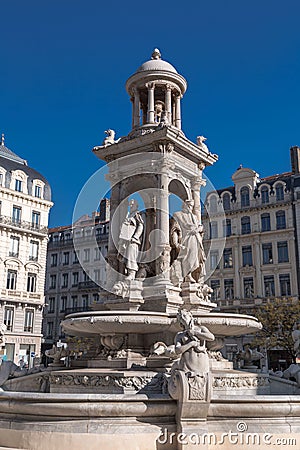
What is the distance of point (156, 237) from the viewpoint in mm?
13695

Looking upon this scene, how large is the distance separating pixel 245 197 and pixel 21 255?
21981 mm

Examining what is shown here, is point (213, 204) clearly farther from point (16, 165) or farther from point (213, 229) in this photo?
point (16, 165)

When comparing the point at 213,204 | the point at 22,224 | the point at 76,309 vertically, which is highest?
the point at 213,204

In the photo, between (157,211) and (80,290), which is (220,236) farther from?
(157,211)

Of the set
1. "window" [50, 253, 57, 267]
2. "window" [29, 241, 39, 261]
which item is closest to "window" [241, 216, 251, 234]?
"window" [29, 241, 39, 261]

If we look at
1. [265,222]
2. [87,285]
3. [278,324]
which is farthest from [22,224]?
[278,324]

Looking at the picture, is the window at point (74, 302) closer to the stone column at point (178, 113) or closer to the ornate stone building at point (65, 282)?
the ornate stone building at point (65, 282)

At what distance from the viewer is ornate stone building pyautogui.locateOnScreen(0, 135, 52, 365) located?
42.0 meters

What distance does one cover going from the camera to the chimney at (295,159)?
153 feet

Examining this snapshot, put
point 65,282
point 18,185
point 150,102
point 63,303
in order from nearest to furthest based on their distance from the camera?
point 150,102, point 18,185, point 63,303, point 65,282

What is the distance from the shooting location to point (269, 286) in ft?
145

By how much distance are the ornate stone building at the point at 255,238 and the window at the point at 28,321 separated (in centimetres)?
1696
